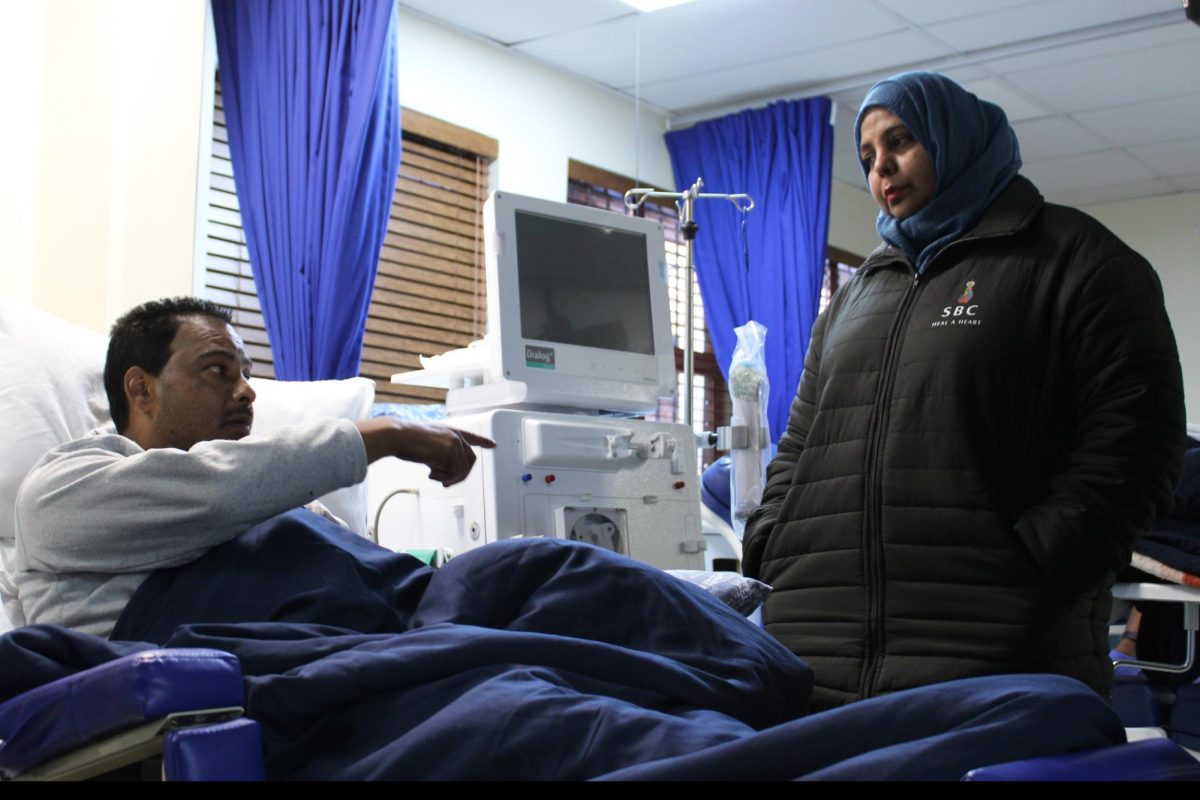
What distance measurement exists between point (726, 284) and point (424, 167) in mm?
1645

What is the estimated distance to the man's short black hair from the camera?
1891 mm

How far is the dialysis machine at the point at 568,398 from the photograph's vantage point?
2615 millimetres

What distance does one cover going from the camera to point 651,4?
16.1 ft

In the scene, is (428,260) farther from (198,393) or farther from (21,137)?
(198,393)

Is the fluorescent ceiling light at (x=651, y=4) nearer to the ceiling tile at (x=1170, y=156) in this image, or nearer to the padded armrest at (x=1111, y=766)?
the ceiling tile at (x=1170, y=156)

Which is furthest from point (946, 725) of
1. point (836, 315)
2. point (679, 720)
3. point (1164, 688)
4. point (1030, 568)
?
point (1164, 688)

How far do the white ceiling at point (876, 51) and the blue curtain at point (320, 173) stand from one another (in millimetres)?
1356

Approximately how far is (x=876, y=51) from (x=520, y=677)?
466cm

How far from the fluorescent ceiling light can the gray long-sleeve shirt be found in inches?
143

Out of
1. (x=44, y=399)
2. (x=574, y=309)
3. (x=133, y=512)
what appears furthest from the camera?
(x=574, y=309)

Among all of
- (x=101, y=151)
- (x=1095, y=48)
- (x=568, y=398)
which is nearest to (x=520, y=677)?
(x=568, y=398)

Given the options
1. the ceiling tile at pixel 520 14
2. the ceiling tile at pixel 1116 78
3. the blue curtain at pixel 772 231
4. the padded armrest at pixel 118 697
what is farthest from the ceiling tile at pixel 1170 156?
the padded armrest at pixel 118 697

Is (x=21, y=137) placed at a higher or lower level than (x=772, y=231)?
lower

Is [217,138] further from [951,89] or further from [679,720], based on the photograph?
[679,720]
